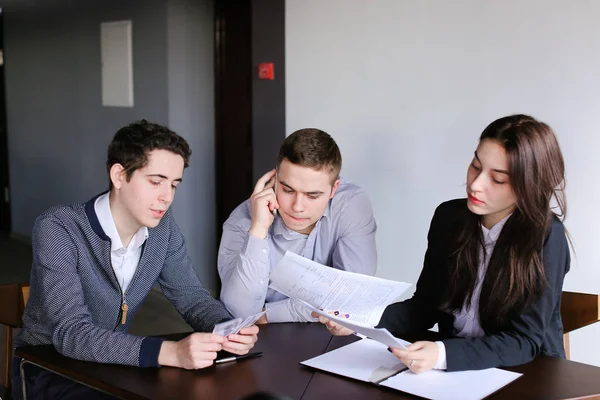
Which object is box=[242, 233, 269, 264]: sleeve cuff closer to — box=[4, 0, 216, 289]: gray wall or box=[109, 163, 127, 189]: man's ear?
box=[109, 163, 127, 189]: man's ear

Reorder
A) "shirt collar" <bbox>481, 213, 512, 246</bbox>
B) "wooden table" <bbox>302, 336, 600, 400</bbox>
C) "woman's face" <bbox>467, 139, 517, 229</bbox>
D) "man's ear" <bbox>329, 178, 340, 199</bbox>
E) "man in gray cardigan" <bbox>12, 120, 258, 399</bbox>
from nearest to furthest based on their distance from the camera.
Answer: "wooden table" <bbox>302, 336, 600, 400</bbox> → "man in gray cardigan" <bbox>12, 120, 258, 399</bbox> → "woman's face" <bbox>467, 139, 517, 229</bbox> → "shirt collar" <bbox>481, 213, 512, 246</bbox> → "man's ear" <bbox>329, 178, 340, 199</bbox>

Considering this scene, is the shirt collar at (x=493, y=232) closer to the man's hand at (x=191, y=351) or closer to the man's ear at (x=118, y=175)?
the man's hand at (x=191, y=351)

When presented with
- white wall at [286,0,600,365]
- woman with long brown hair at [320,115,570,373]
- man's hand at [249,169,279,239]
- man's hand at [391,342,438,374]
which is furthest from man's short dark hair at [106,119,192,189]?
white wall at [286,0,600,365]

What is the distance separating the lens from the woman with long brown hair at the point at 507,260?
197 cm

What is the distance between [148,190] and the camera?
7.42ft

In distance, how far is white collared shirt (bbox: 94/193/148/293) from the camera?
2262mm

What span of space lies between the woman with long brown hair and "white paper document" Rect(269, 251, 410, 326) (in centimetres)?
13

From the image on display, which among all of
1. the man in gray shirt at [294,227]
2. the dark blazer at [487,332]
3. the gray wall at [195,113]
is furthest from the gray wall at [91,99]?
the dark blazer at [487,332]

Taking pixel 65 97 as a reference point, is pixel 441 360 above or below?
below

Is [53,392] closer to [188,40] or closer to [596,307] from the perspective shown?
[596,307]

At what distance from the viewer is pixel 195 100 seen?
5340 mm

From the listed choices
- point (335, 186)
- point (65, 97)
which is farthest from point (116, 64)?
point (335, 186)

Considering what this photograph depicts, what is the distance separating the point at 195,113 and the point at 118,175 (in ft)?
10.2

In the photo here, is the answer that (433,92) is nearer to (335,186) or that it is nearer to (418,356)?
(335,186)
